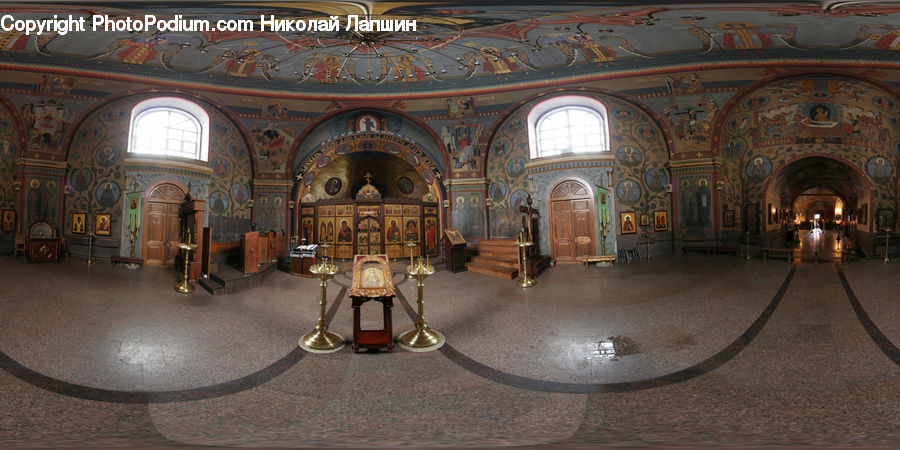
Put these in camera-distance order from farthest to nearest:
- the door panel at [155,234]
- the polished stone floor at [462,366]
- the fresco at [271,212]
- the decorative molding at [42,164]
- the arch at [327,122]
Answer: the arch at [327,122] < the fresco at [271,212] < the door panel at [155,234] < the decorative molding at [42,164] < the polished stone floor at [462,366]

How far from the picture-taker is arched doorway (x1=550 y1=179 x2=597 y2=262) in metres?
7.44

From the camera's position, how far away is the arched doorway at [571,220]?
24.4 ft

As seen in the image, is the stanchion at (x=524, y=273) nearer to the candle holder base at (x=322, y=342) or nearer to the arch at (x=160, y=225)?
the candle holder base at (x=322, y=342)

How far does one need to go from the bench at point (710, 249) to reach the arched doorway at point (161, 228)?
9574 millimetres

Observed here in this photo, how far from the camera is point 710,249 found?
6.77 metres

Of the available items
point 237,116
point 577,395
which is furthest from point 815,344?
point 237,116

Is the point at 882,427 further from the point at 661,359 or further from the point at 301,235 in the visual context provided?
the point at 301,235

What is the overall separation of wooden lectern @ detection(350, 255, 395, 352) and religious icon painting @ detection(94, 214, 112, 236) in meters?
3.82

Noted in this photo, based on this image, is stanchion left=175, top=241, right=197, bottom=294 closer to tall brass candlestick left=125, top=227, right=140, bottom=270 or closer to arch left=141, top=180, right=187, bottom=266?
tall brass candlestick left=125, top=227, right=140, bottom=270

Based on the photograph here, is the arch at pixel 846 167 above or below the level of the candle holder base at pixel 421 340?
above

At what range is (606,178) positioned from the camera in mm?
7348

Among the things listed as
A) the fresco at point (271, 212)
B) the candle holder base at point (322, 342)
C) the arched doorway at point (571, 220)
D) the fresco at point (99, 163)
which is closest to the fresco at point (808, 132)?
the arched doorway at point (571, 220)

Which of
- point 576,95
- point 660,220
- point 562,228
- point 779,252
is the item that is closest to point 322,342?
point 576,95

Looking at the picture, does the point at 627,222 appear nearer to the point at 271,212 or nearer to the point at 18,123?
the point at 271,212
